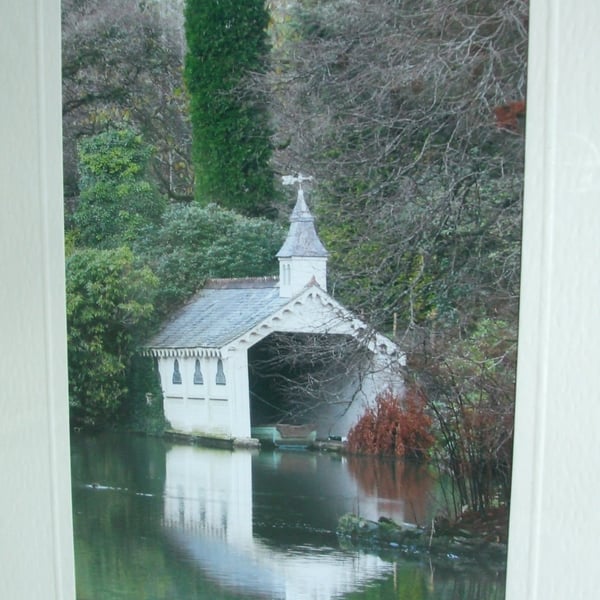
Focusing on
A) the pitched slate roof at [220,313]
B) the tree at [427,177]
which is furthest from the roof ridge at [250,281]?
the tree at [427,177]

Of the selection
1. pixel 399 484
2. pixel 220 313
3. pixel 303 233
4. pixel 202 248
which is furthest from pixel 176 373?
pixel 399 484

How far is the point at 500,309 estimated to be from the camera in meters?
1.22

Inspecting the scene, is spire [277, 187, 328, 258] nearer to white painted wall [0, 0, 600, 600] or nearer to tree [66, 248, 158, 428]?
tree [66, 248, 158, 428]

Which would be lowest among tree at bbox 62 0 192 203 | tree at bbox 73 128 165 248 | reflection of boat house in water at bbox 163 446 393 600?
reflection of boat house in water at bbox 163 446 393 600

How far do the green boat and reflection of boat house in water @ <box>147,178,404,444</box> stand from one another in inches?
0.5

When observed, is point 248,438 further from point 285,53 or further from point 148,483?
point 285,53

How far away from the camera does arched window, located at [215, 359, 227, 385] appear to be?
1.40 meters

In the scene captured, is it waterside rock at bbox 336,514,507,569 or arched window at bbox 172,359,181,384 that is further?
arched window at bbox 172,359,181,384

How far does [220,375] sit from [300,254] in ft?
0.94

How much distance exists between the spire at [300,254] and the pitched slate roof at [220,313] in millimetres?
28
